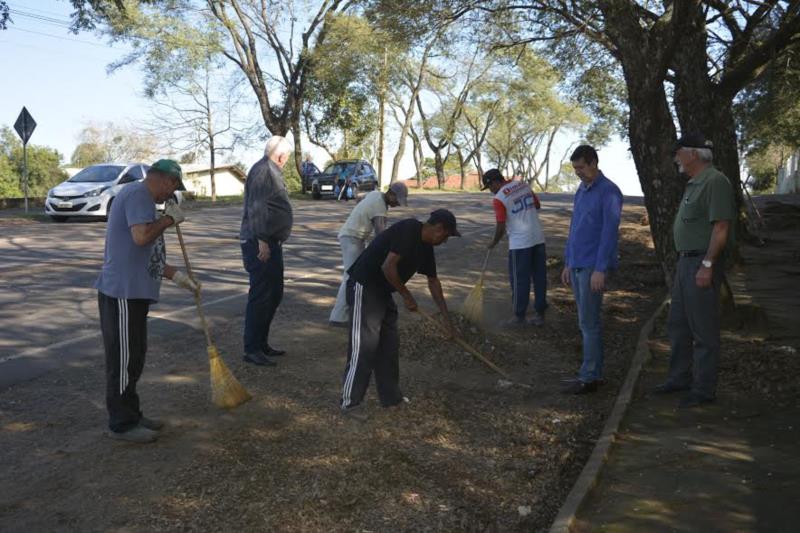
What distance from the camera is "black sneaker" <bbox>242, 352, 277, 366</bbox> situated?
252 inches

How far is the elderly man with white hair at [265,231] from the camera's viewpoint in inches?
243

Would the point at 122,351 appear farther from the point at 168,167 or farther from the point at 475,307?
the point at 475,307

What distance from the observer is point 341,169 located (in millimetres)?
29734

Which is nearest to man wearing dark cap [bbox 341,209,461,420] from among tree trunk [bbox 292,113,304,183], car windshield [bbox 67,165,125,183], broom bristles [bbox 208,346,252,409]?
broom bristles [bbox 208,346,252,409]

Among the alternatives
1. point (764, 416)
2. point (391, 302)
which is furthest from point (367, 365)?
point (764, 416)

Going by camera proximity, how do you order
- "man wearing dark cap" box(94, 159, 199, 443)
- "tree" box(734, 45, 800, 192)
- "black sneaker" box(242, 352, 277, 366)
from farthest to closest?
"tree" box(734, 45, 800, 192), "black sneaker" box(242, 352, 277, 366), "man wearing dark cap" box(94, 159, 199, 443)

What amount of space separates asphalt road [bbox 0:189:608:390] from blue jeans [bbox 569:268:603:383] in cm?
324

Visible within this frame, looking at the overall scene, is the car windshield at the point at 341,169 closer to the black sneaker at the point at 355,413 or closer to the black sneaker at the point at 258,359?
the black sneaker at the point at 258,359

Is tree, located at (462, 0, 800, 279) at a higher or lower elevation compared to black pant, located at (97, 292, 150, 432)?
higher

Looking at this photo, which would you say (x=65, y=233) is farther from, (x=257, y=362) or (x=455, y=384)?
(x=455, y=384)

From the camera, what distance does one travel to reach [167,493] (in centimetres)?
407

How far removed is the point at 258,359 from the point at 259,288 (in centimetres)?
61

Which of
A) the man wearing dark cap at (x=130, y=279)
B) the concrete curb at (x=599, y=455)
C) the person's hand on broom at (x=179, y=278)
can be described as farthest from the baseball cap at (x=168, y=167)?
the concrete curb at (x=599, y=455)

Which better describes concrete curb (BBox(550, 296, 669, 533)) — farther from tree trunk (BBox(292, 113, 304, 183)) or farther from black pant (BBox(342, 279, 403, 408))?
tree trunk (BBox(292, 113, 304, 183))
